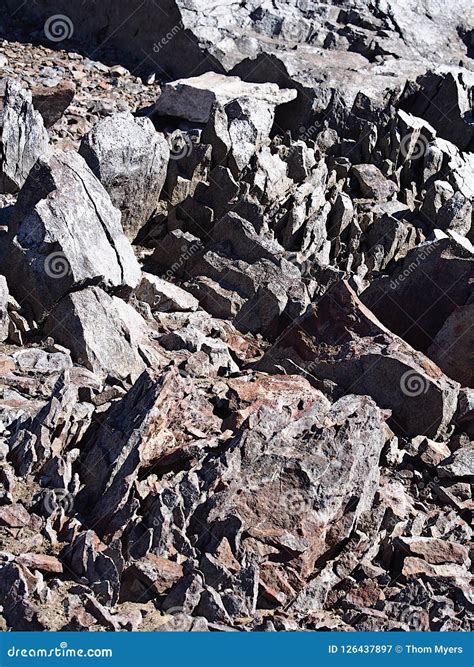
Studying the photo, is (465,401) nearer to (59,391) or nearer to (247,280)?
(247,280)

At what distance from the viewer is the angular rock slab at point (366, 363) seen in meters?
17.2

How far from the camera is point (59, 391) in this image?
14156 mm

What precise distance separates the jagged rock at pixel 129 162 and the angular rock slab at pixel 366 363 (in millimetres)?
5756

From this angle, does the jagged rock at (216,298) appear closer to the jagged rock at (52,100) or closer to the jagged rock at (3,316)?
the jagged rock at (3,316)

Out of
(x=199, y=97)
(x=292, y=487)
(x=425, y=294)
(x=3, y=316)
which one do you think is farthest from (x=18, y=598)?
(x=199, y=97)

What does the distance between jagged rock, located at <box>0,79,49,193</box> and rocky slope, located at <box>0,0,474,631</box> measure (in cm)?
5

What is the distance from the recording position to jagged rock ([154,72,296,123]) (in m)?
28.2

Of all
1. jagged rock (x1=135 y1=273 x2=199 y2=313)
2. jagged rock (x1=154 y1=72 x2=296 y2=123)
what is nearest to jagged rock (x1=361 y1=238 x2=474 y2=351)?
jagged rock (x1=135 y1=273 x2=199 y2=313)

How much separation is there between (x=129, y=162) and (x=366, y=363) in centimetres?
771

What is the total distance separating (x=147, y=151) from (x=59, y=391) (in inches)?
380

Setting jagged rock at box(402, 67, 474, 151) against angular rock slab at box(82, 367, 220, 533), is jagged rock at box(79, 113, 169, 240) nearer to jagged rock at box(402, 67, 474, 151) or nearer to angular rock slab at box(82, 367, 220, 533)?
angular rock slab at box(82, 367, 220, 533)

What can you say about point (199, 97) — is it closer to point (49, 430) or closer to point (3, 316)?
point (3, 316)

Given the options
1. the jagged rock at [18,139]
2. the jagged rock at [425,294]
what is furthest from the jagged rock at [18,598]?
the jagged rock at [18,139]

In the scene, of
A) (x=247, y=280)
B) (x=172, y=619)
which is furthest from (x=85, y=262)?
(x=172, y=619)
